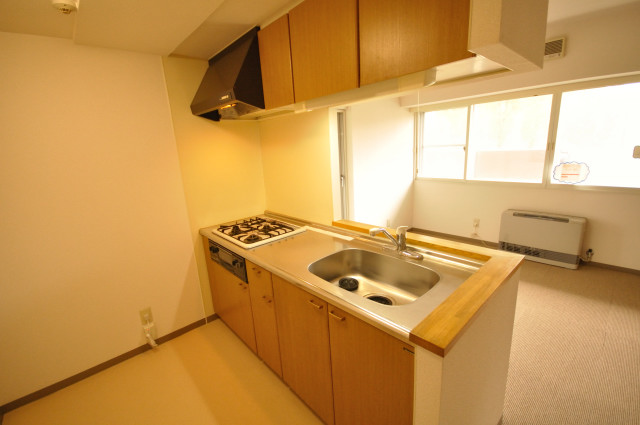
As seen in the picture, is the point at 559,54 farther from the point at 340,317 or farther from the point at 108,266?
the point at 108,266

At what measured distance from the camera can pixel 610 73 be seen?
105 inches

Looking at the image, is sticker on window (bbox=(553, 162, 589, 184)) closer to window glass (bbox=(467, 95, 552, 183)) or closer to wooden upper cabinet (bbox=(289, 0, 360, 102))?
window glass (bbox=(467, 95, 552, 183))

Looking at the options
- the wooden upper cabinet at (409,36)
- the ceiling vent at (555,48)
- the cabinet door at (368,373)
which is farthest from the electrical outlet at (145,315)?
the ceiling vent at (555,48)

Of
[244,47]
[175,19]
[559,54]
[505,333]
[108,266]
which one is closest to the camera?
[505,333]

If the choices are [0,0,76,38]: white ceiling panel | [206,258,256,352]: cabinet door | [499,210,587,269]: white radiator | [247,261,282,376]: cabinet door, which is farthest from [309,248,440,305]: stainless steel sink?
[499,210,587,269]: white radiator

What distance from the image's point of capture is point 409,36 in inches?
42.6

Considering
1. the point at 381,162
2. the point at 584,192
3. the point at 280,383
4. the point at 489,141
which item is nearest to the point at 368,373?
the point at 280,383

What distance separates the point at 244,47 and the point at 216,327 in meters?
2.33

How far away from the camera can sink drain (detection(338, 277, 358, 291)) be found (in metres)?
1.57

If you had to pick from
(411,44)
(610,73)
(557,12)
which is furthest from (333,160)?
(610,73)

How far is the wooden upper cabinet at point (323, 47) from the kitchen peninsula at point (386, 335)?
3.20 ft

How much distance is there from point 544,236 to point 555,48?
2.11 m

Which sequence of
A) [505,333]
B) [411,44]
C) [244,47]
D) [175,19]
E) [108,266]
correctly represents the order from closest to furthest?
[411,44] < [505,333] < [175,19] < [244,47] < [108,266]

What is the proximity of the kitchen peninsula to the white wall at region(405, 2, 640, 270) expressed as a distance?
59.1 inches
